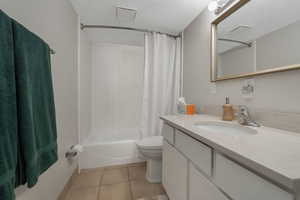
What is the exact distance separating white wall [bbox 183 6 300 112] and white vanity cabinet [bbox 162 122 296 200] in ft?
1.84

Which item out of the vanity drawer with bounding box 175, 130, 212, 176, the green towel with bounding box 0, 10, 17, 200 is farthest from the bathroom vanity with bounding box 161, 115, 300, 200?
the green towel with bounding box 0, 10, 17, 200

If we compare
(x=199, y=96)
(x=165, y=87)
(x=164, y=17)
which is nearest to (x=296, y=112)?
(x=199, y=96)

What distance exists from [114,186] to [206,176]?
1172mm

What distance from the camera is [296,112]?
0.68m

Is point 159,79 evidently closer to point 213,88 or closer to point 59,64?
point 213,88

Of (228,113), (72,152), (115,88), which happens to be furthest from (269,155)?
(115,88)

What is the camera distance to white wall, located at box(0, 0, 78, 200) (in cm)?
76

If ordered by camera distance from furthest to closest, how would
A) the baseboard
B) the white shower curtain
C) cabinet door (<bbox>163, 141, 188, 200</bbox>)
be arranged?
1. the white shower curtain
2. the baseboard
3. cabinet door (<bbox>163, 141, 188, 200</bbox>)

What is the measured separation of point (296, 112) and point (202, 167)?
1.96 ft

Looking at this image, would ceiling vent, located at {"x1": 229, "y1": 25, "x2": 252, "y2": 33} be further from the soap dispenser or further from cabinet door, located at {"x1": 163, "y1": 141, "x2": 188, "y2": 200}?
cabinet door, located at {"x1": 163, "y1": 141, "x2": 188, "y2": 200}

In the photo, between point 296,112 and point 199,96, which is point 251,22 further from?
point 199,96

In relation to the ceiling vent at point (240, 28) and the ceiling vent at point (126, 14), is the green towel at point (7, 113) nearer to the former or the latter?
the ceiling vent at point (126, 14)

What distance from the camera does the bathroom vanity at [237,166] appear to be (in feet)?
1.10

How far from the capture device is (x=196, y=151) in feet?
2.27
